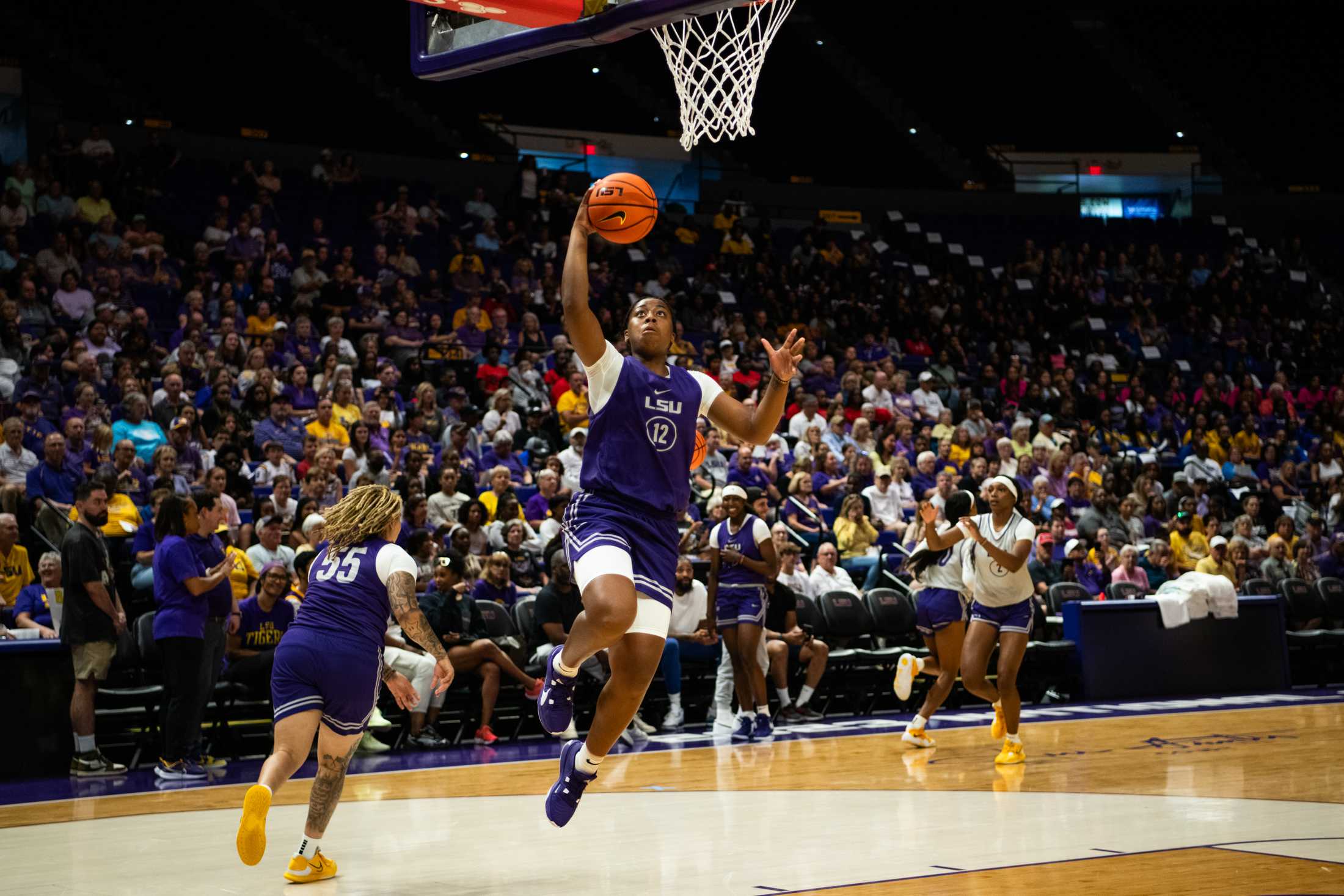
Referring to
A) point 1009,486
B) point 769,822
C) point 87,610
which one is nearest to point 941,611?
point 1009,486

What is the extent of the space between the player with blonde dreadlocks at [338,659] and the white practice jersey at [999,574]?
4.79 meters

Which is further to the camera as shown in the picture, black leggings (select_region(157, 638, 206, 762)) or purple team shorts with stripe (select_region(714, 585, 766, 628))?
purple team shorts with stripe (select_region(714, 585, 766, 628))

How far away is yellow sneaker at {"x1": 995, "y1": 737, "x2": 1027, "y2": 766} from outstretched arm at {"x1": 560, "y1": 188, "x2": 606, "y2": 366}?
5.15 meters

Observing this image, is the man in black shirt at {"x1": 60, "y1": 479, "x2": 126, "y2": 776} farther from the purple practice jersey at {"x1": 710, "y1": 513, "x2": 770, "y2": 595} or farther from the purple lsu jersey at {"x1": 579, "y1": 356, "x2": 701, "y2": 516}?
the purple lsu jersey at {"x1": 579, "y1": 356, "x2": 701, "y2": 516}

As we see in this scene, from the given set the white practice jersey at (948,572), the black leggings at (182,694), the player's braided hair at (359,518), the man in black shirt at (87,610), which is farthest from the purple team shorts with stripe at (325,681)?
the white practice jersey at (948,572)

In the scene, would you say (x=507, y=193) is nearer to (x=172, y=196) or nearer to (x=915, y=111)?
(x=172, y=196)

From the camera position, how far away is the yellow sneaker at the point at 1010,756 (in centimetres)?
920

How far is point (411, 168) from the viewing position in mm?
20703

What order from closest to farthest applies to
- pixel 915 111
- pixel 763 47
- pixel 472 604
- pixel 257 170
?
1. pixel 763 47
2. pixel 472 604
3. pixel 257 170
4. pixel 915 111

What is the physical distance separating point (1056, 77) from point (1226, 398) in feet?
33.9

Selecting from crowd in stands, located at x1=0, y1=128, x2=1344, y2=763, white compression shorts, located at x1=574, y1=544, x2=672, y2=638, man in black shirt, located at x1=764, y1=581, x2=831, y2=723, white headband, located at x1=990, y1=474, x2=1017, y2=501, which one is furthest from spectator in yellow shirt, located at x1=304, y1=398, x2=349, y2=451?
white compression shorts, located at x1=574, y1=544, x2=672, y2=638

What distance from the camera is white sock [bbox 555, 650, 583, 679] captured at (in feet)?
17.4

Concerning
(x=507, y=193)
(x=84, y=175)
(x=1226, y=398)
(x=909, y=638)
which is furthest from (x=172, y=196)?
(x=1226, y=398)

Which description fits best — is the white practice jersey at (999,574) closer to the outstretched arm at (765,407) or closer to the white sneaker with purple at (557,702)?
the outstretched arm at (765,407)
